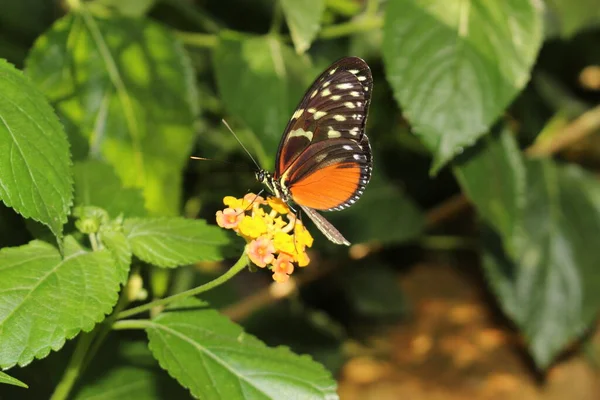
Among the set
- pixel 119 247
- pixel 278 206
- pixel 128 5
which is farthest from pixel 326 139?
pixel 128 5

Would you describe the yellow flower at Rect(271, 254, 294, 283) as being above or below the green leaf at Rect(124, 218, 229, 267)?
above

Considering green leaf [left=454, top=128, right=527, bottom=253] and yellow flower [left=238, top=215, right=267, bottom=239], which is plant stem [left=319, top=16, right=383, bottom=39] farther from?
yellow flower [left=238, top=215, right=267, bottom=239]

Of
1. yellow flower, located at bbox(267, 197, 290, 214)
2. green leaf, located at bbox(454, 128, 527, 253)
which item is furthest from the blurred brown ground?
yellow flower, located at bbox(267, 197, 290, 214)

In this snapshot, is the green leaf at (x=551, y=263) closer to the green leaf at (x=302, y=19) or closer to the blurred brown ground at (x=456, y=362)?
the blurred brown ground at (x=456, y=362)

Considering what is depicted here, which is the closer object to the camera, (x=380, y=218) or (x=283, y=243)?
(x=283, y=243)

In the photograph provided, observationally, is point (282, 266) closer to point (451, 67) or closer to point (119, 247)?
point (119, 247)

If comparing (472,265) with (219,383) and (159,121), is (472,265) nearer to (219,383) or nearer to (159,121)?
(159,121)
